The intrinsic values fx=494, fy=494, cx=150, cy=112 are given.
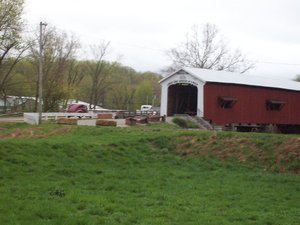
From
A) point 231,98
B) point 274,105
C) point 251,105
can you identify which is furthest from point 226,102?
point 274,105

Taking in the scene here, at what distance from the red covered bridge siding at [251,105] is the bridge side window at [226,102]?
0.26 feet

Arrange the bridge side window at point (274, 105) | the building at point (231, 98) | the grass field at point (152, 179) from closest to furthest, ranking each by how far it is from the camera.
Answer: the grass field at point (152, 179) → the building at point (231, 98) → the bridge side window at point (274, 105)

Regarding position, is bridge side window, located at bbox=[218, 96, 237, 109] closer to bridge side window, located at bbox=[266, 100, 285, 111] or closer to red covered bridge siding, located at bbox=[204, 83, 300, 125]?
red covered bridge siding, located at bbox=[204, 83, 300, 125]

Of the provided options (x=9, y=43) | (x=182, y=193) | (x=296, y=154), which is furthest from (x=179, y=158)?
(x=9, y=43)

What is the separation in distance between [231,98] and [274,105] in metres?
5.70

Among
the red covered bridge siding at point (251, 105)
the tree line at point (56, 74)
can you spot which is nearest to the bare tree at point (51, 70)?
the tree line at point (56, 74)

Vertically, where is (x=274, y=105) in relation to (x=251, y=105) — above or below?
above

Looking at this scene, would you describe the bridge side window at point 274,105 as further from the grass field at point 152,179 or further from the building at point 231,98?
the grass field at point 152,179

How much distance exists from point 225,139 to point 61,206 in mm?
12756

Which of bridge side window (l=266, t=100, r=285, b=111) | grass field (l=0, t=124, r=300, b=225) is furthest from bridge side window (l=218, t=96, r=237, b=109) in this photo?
grass field (l=0, t=124, r=300, b=225)

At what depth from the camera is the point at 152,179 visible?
553 inches

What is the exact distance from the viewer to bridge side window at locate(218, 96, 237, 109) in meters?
37.4

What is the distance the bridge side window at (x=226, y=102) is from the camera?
123 ft

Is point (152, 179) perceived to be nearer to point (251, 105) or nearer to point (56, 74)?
point (251, 105)
